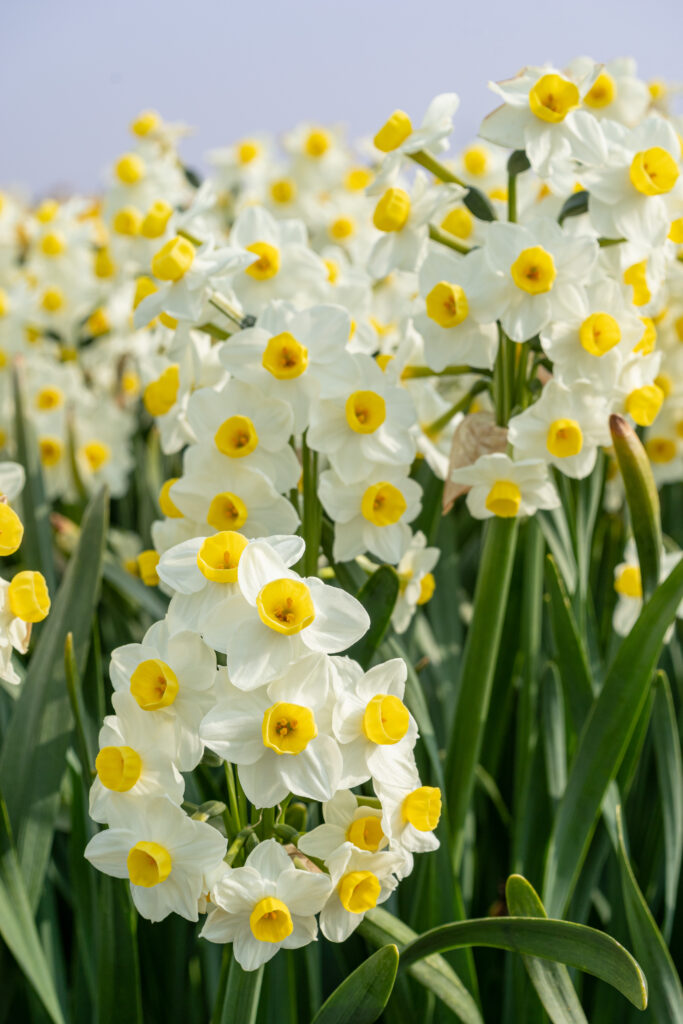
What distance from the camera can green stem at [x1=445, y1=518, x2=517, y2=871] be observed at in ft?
3.60

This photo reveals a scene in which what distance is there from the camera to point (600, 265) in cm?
112

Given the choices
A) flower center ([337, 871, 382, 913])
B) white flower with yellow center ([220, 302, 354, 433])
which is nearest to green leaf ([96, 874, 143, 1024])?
flower center ([337, 871, 382, 913])

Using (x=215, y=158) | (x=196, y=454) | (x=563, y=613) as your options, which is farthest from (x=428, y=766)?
(x=215, y=158)

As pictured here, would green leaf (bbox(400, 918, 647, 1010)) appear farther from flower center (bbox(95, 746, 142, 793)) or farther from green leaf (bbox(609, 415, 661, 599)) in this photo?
green leaf (bbox(609, 415, 661, 599))

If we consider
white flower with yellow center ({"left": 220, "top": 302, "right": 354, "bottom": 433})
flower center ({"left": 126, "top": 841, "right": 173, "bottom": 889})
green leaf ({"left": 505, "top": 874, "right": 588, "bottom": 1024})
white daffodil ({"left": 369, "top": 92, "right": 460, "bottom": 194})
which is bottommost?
green leaf ({"left": 505, "top": 874, "right": 588, "bottom": 1024})

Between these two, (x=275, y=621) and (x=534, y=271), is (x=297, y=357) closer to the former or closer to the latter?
(x=534, y=271)

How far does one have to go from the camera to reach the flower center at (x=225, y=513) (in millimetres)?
974

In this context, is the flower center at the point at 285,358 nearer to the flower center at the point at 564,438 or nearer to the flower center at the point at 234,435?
the flower center at the point at 234,435

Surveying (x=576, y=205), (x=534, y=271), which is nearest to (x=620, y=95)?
(x=576, y=205)

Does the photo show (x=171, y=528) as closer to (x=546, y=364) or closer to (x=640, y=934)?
(x=546, y=364)

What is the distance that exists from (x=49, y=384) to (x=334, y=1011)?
64.0 inches

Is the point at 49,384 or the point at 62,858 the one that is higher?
the point at 49,384

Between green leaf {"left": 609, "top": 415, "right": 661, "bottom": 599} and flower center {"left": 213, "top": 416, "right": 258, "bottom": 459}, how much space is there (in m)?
0.42

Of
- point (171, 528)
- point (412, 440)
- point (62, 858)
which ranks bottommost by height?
point (62, 858)
